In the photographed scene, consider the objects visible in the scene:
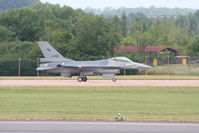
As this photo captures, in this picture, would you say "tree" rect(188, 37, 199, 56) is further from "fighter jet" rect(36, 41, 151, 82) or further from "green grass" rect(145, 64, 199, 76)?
"fighter jet" rect(36, 41, 151, 82)

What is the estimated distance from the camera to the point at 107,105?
75.5ft

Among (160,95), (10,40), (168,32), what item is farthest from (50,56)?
(168,32)

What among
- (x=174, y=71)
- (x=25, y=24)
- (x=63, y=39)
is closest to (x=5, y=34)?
(x=25, y=24)

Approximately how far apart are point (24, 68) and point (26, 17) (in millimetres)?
35578

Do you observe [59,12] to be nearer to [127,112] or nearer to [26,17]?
[26,17]

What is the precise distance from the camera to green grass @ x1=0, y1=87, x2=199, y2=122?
18.7 m

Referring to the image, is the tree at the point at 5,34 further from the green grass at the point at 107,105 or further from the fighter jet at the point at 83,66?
the green grass at the point at 107,105

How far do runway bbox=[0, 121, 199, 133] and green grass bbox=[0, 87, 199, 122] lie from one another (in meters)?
1.68

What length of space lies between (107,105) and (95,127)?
7886 millimetres

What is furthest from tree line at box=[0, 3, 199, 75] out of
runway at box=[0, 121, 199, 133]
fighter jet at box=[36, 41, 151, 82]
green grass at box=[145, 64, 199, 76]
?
runway at box=[0, 121, 199, 133]

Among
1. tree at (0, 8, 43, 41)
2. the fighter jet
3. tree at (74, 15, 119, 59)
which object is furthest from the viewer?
tree at (0, 8, 43, 41)

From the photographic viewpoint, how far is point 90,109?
21.3 m

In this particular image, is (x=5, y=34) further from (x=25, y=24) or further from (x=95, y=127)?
(x=95, y=127)

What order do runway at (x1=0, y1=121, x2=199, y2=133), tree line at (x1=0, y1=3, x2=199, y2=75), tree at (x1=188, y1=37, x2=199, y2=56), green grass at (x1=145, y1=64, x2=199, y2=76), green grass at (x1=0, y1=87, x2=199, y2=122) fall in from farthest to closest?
1. tree at (x1=188, y1=37, x2=199, y2=56)
2. tree line at (x1=0, y1=3, x2=199, y2=75)
3. green grass at (x1=145, y1=64, x2=199, y2=76)
4. green grass at (x1=0, y1=87, x2=199, y2=122)
5. runway at (x1=0, y1=121, x2=199, y2=133)
